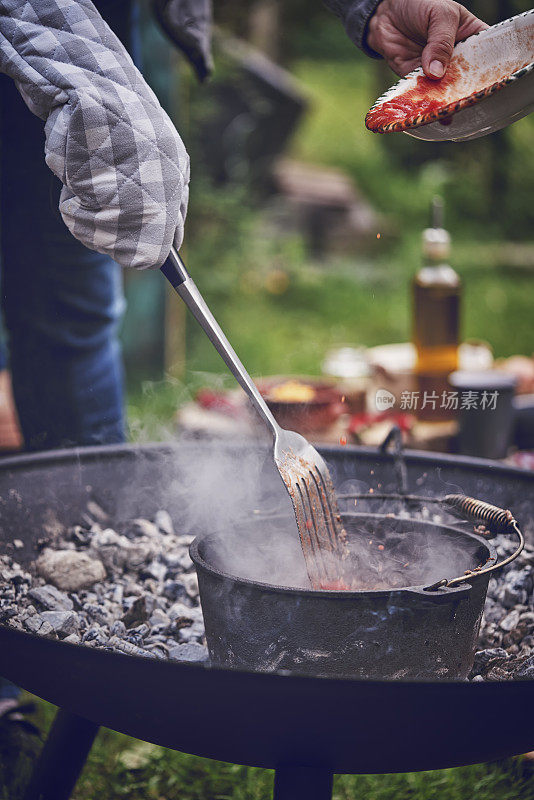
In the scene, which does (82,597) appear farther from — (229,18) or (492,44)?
(229,18)

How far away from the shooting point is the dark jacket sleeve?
5.05 feet

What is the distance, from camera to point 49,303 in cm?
184

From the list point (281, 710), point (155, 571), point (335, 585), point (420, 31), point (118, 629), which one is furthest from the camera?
point (155, 571)

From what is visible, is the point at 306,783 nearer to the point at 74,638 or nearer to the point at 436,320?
the point at 74,638

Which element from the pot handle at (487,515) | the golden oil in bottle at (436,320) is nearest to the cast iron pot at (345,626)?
the pot handle at (487,515)

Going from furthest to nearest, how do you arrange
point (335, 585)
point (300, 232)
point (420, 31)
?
point (300, 232) → point (420, 31) → point (335, 585)

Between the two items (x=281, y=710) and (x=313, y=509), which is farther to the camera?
(x=313, y=509)

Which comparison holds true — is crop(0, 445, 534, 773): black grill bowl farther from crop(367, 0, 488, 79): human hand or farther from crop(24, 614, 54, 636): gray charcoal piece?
crop(367, 0, 488, 79): human hand

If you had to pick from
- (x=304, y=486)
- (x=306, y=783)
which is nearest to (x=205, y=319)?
(x=304, y=486)

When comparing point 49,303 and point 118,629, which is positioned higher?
point 49,303

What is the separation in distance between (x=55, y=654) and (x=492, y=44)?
1.13m

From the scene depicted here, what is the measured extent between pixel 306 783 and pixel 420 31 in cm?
126

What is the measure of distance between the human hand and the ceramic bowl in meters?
0.03

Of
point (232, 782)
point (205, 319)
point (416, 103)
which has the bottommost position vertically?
point (232, 782)
